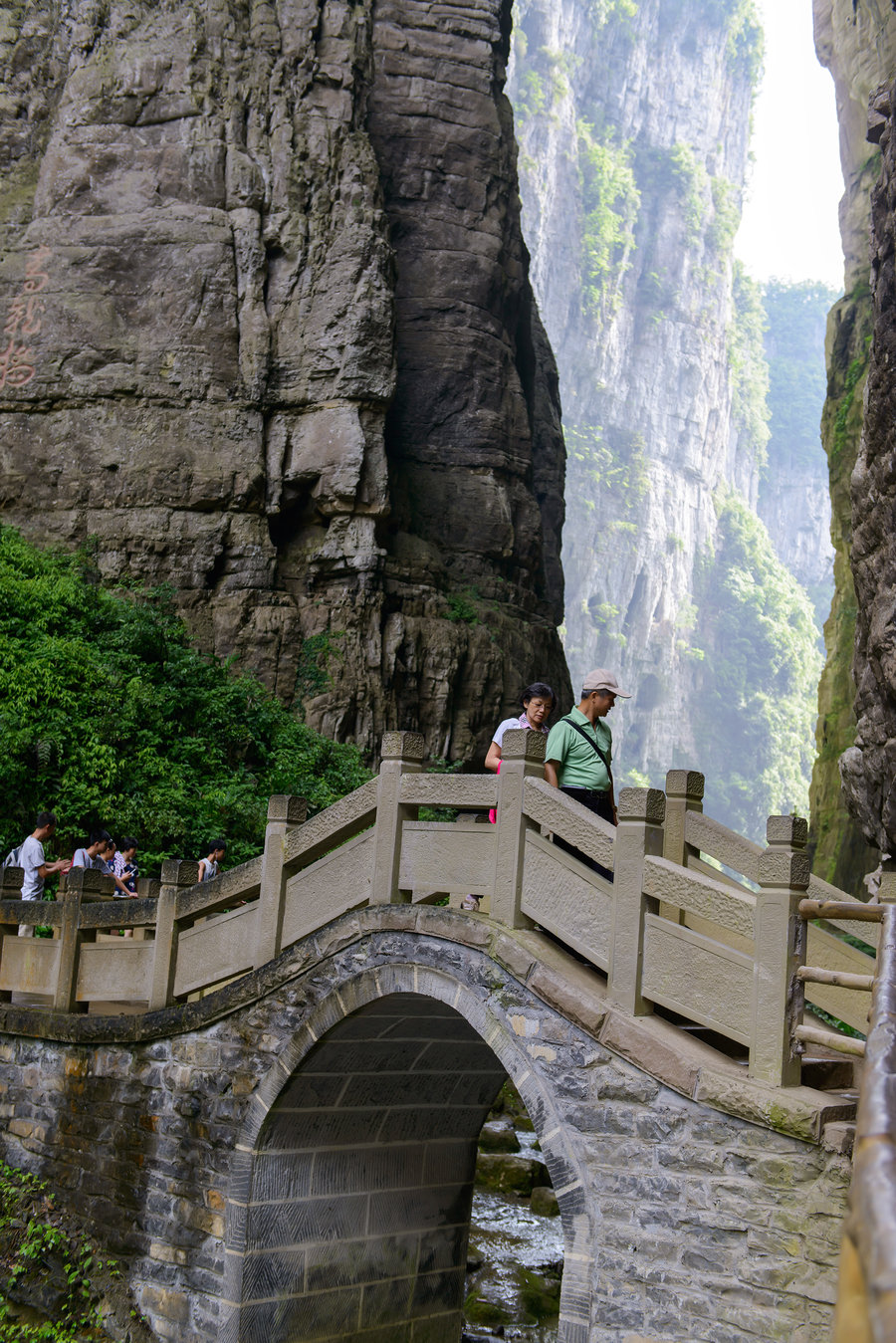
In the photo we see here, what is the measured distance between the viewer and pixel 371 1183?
8891 millimetres

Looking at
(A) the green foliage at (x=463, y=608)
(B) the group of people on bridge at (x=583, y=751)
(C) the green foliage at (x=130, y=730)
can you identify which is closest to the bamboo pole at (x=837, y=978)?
(B) the group of people on bridge at (x=583, y=751)

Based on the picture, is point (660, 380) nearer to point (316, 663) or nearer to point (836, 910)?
point (316, 663)

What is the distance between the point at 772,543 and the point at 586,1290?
343ft

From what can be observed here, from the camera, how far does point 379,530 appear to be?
67.3 feet

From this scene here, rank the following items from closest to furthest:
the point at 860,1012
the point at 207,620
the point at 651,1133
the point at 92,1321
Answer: the point at 651,1133
the point at 860,1012
the point at 92,1321
the point at 207,620

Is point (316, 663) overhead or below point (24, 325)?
below

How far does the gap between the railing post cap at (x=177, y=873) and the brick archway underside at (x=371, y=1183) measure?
1881 millimetres

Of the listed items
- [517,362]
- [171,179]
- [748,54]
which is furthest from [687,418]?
[171,179]

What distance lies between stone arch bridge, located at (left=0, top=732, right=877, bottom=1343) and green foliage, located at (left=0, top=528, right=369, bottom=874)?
378cm

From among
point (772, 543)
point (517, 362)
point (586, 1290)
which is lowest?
point (586, 1290)

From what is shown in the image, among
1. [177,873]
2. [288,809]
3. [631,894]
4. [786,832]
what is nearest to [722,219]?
[177,873]

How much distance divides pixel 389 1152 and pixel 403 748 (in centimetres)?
338

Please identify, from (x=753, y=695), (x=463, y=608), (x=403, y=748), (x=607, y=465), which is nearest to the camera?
(x=403, y=748)

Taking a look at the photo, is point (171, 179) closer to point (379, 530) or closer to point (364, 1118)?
point (379, 530)
